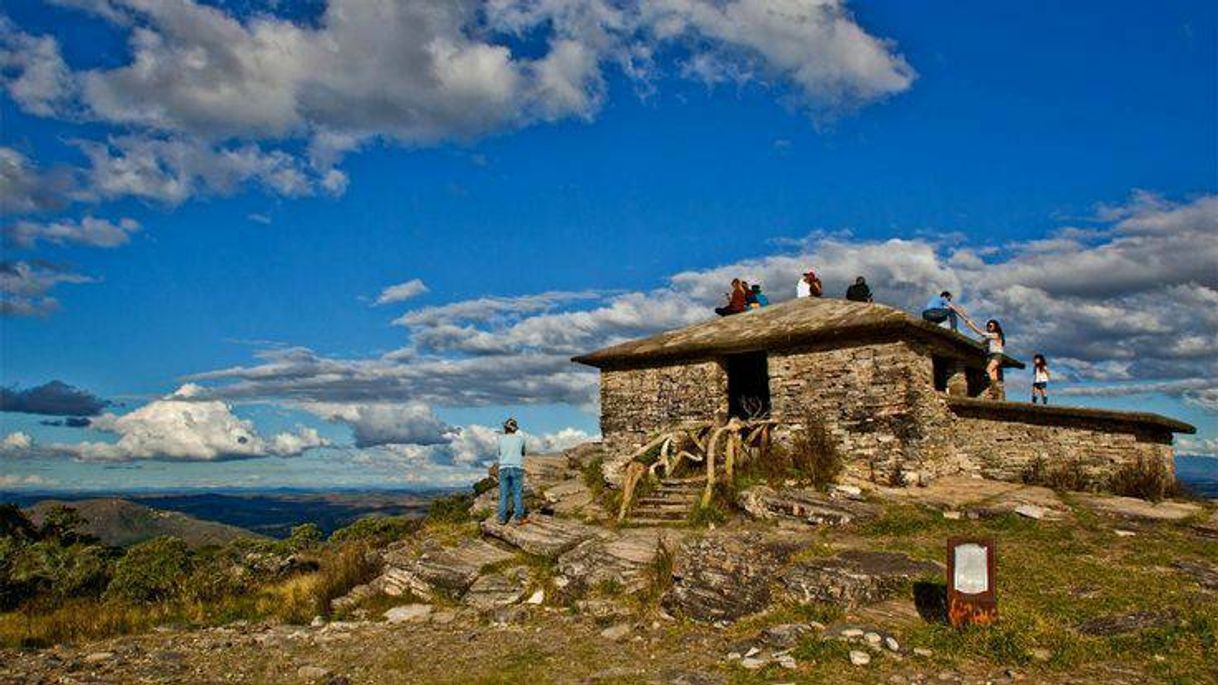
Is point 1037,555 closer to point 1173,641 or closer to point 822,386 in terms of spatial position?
point 1173,641

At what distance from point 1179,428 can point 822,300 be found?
832 centimetres

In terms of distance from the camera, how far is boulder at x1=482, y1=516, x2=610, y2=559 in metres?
13.5

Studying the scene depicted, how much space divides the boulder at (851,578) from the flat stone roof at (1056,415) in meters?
7.48

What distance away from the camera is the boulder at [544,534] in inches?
533

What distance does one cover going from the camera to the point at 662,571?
1122 centimetres

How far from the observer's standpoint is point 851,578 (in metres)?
9.80

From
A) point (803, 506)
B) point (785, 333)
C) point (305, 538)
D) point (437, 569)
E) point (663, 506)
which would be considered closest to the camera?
point (437, 569)

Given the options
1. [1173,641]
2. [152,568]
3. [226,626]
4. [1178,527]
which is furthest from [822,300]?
[152,568]

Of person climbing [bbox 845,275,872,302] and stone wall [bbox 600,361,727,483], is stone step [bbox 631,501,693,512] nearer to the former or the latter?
stone wall [bbox 600,361,727,483]

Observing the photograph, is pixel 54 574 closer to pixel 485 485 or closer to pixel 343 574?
pixel 343 574

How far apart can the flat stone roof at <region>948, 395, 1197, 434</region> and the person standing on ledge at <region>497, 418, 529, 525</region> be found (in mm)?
10210

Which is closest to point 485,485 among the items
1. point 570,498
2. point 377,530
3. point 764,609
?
point 377,530

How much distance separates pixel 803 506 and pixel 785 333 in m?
4.99

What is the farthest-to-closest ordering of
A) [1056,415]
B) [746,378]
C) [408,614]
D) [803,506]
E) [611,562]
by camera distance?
1. [746,378]
2. [1056,415]
3. [803,506]
4. [611,562]
5. [408,614]
